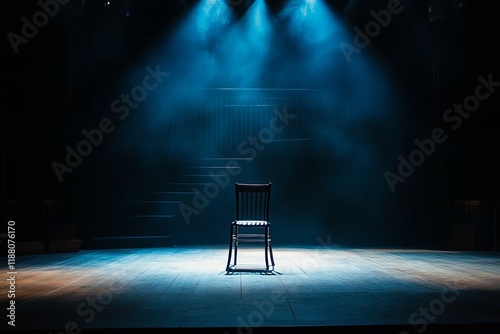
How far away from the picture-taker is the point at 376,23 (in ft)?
32.9

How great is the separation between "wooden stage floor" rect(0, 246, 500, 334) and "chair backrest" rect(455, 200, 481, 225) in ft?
6.03

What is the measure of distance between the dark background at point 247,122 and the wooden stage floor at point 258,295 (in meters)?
2.29

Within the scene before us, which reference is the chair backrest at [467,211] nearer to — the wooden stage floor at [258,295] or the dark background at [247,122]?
the dark background at [247,122]

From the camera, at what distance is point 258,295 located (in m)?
3.49

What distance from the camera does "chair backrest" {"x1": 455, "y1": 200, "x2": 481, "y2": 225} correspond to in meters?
7.61

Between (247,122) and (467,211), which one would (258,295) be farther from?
(247,122)

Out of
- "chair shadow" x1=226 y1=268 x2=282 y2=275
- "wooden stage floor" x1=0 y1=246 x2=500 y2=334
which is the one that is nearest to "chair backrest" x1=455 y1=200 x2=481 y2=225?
"wooden stage floor" x1=0 y1=246 x2=500 y2=334

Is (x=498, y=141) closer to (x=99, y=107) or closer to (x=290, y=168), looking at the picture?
(x=290, y=168)

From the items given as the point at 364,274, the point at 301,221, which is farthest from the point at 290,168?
the point at 364,274

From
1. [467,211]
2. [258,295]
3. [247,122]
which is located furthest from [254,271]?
[247,122]

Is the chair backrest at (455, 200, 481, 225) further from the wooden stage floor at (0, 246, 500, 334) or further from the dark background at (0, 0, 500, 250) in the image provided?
the wooden stage floor at (0, 246, 500, 334)

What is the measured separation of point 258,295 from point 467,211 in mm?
5461

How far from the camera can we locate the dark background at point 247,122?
7.91m

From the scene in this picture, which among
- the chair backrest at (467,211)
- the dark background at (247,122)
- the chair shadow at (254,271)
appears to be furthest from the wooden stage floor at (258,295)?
the dark background at (247,122)
